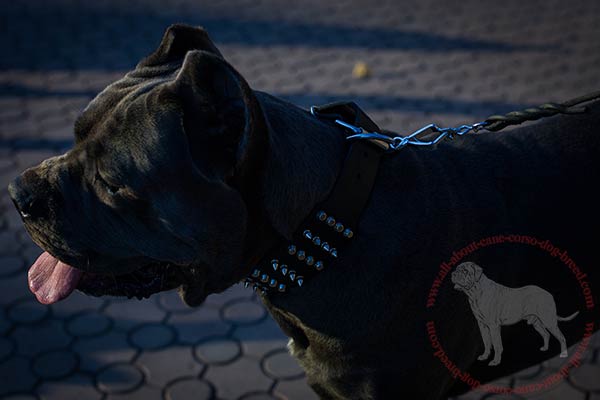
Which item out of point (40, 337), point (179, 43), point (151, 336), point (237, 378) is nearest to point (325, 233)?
point (179, 43)

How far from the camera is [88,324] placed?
3.96 metres

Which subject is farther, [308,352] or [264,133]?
[308,352]

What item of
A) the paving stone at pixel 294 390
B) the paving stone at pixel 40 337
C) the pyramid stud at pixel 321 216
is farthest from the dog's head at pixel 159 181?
the paving stone at pixel 40 337

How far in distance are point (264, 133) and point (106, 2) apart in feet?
31.8

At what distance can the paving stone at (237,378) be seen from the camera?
3465 millimetres

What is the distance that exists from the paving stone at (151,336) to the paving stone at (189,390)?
385 millimetres

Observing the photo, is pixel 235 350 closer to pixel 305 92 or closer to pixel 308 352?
pixel 308 352

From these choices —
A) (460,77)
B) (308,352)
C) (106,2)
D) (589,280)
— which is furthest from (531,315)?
(106,2)

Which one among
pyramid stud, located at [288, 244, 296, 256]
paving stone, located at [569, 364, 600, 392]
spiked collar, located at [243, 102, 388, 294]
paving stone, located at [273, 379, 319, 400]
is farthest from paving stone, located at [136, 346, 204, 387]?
paving stone, located at [569, 364, 600, 392]

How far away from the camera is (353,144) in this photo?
7.18 ft

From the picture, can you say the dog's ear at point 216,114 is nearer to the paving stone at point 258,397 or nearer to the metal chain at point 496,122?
the metal chain at point 496,122

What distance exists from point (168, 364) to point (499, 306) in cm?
222

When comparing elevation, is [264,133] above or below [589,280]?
above

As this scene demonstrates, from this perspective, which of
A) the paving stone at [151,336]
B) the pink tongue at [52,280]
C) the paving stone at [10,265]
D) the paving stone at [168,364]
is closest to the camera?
the pink tongue at [52,280]
